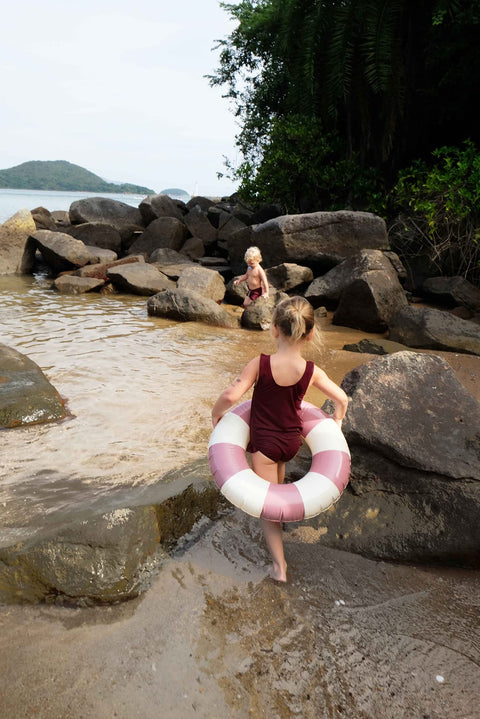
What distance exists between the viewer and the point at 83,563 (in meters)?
2.37

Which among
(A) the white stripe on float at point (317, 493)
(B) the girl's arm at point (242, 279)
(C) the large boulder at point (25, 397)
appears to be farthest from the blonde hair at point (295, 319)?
(B) the girl's arm at point (242, 279)

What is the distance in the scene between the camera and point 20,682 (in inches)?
72.2

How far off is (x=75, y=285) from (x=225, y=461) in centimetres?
972

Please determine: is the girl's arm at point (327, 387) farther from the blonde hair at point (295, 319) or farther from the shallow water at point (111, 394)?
the shallow water at point (111, 394)

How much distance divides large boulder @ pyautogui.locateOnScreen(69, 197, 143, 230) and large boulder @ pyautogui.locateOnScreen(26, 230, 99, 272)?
3929 millimetres

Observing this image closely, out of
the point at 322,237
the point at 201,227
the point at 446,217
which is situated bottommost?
the point at 201,227

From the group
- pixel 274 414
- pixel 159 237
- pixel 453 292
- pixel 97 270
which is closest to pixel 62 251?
pixel 97 270

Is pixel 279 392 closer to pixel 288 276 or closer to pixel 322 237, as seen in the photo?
pixel 288 276

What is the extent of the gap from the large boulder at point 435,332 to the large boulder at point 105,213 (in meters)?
12.1

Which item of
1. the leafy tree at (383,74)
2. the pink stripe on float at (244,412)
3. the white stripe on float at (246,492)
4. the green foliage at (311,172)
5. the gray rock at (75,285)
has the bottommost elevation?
the gray rock at (75,285)

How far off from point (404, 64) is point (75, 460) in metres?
11.5

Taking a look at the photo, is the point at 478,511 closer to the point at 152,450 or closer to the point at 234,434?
the point at 234,434

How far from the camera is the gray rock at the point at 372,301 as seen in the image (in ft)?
25.8

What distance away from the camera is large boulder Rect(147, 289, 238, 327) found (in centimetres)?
840
